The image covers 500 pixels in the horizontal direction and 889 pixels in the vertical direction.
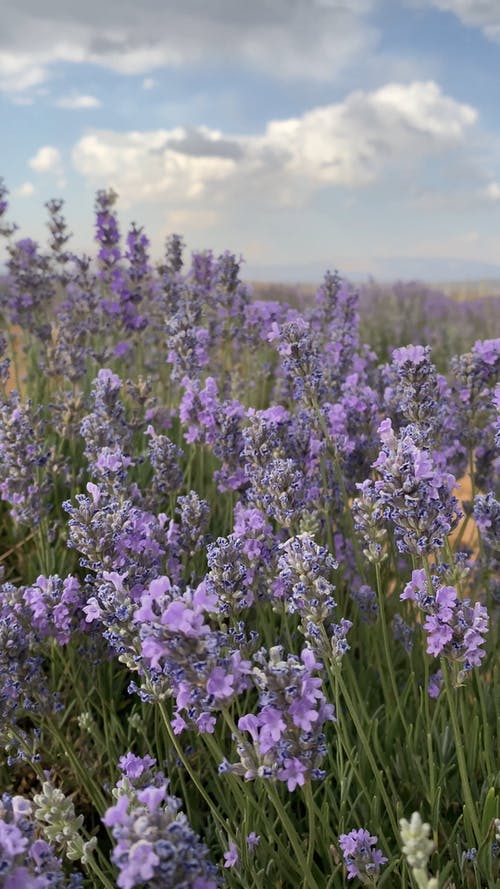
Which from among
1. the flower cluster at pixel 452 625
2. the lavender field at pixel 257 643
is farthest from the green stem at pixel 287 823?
the flower cluster at pixel 452 625

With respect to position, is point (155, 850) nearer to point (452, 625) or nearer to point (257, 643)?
point (452, 625)

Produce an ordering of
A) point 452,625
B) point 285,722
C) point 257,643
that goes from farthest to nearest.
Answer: point 257,643
point 452,625
point 285,722

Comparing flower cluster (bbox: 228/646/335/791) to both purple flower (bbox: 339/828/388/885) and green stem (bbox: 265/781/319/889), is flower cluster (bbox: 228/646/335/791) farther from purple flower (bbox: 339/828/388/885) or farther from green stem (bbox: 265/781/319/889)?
purple flower (bbox: 339/828/388/885)

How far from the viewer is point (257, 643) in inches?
78.0

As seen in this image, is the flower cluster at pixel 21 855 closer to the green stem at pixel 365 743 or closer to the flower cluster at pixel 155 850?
the flower cluster at pixel 155 850

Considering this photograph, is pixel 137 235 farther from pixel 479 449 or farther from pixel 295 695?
pixel 295 695

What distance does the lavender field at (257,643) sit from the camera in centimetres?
127

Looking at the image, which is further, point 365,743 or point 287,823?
point 365,743

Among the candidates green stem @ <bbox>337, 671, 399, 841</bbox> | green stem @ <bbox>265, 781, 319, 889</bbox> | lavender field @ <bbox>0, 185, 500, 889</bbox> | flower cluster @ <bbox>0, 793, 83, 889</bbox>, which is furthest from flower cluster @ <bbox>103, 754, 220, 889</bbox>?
green stem @ <bbox>337, 671, 399, 841</bbox>

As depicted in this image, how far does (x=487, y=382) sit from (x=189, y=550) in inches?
50.5

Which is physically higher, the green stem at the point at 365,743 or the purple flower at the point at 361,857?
the green stem at the point at 365,743

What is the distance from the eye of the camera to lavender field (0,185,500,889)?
4.17 ft

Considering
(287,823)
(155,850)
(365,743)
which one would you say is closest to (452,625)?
(365,743)

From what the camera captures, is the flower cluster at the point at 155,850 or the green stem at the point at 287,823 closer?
the flower cluster at the point at 155,850
